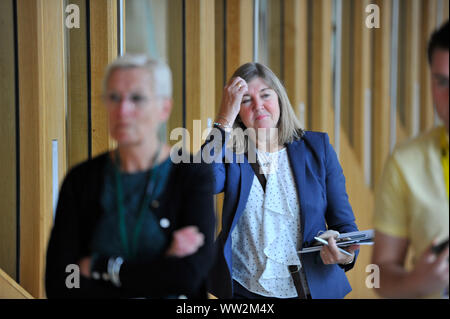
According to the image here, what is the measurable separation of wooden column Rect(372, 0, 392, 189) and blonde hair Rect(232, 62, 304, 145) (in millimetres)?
2173

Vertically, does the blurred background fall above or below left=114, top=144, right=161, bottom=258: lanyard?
above

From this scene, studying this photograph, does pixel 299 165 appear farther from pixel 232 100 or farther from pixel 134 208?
pixel 134 208

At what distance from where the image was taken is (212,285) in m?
1.66

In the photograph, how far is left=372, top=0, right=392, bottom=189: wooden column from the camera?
145 inches

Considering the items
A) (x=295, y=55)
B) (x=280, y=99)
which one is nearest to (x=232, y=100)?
(x=280, y=99)

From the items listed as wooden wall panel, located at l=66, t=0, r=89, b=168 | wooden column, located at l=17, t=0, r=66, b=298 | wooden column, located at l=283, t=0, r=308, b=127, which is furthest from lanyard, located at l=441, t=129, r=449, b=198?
wooden column, located at l=283, t=0, r=308, b=127

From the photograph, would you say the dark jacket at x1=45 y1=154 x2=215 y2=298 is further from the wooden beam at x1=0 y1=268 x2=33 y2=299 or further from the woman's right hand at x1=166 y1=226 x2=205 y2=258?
the wooden beam at x1=0 y1=268 x2=33 y2=299

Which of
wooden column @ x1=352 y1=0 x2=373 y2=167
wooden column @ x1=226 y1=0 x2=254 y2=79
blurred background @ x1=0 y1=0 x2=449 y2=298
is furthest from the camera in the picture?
wooden column @ x1=352 y1=0 x2=373 y2=167

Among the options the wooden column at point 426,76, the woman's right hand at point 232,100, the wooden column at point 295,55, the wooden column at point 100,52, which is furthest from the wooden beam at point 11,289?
the wooden column at point 426,76

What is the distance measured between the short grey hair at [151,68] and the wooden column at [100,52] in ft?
1.35

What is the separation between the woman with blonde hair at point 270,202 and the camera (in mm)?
1637

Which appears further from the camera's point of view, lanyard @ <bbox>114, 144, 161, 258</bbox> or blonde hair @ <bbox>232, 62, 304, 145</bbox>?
blonde hair @ <bbox>232, 62, 304, 145</bbox>

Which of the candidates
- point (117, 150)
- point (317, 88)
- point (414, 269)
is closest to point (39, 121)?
point (117, 150)

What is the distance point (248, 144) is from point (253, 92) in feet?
0.64
